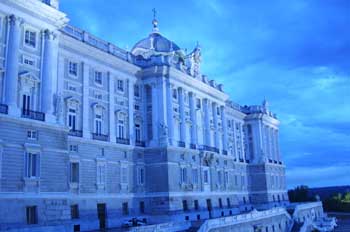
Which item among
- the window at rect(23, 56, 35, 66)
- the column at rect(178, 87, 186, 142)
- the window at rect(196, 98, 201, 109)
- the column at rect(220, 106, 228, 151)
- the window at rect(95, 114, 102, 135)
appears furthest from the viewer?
the column at rect(220, 106, 228, 151)

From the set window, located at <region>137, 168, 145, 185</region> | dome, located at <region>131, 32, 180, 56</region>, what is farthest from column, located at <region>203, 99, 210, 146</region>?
window, located at <region>137, 168, 145, 185</region>

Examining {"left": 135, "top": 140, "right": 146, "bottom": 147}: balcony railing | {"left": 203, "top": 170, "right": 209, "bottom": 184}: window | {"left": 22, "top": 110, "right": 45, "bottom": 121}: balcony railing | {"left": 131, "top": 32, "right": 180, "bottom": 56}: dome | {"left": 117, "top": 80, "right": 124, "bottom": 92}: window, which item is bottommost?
{"left": 203, "top": 170, "right": 209, "bottom": 184}: window

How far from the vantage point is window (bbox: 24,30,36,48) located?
3106 cm

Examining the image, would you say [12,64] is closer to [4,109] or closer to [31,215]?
[4,109]

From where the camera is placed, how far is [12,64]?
29141 millimetres

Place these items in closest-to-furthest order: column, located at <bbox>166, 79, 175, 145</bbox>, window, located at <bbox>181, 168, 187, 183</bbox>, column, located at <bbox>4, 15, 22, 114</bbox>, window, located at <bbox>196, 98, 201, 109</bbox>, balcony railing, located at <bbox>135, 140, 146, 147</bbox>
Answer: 1. column, located at <bbox>4, 15, 22, 114</bbox>
2. balcony railing, located at <bbox>135, 140, 146, 147</bbox>
3. column, located at <bbox>166, 79, 175, 145</bbox>
4. window, located at <bbox>181, 168, 187, 183</bbox>
5. window, located at <bbox>196, 98, 201, 109</bbox>

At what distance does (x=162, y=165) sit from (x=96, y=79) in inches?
460

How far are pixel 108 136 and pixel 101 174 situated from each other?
3.98 meters

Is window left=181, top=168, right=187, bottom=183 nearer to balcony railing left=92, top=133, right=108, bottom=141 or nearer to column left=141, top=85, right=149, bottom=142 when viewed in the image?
column left=141, top=85, right=149, bottom=142

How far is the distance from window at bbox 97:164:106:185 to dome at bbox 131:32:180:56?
20314 millimetres

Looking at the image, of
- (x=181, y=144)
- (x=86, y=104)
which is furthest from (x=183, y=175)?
(x=86, y=104)

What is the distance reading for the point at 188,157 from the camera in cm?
4878

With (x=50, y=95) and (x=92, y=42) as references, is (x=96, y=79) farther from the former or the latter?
(x=50, y=95)

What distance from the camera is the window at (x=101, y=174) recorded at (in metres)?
38.3
